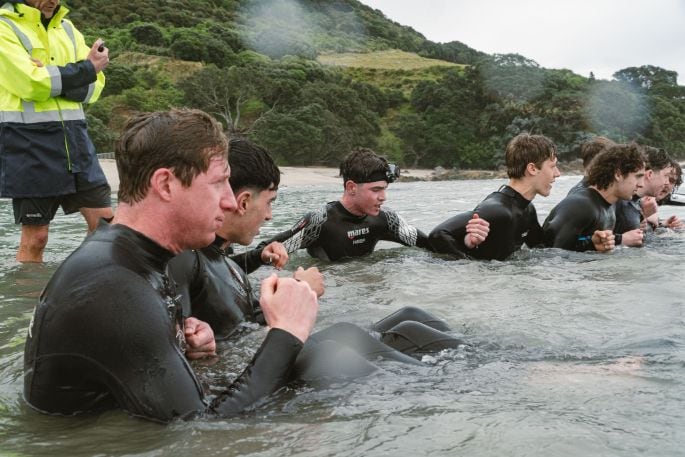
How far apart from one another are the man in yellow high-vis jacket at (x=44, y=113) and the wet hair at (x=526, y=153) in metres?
4.12

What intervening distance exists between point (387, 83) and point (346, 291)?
2932 inches

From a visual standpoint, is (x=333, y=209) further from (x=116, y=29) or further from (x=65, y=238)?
(x=116, y=29)

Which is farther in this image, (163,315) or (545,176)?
(545,176)

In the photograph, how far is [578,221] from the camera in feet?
23.4

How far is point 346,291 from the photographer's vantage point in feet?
18.5

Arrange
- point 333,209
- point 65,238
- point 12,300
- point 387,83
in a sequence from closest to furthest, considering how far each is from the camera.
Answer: point 12,300, point 333,209, point 65,238, point 387,83

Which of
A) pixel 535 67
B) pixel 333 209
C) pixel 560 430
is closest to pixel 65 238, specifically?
pixel 333 209

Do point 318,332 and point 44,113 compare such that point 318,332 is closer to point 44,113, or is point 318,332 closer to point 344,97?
point 44,113

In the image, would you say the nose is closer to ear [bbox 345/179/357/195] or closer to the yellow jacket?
the yellow jacket

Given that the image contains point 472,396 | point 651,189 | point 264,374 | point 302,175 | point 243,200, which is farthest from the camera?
point 302,175

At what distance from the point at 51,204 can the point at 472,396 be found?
4.09 meters

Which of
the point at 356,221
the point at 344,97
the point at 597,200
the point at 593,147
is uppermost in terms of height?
the point at 344,97

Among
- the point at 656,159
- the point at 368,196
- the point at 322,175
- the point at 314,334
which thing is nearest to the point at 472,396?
the point at 314,334

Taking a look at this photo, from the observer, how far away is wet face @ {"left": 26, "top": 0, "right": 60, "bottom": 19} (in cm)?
507
